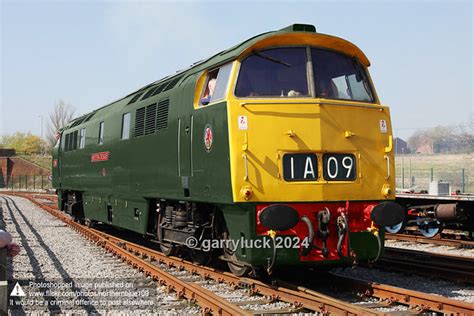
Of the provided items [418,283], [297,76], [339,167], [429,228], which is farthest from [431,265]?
[429,228]

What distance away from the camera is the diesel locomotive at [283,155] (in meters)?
7.27

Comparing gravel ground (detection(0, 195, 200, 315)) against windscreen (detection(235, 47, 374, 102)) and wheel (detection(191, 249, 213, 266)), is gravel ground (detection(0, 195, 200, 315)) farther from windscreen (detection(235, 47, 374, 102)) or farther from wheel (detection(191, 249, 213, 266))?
windscreen (detection(235, 47, 374, 102))

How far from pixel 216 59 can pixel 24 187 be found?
227ft

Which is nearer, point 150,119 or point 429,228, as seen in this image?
point 150,119

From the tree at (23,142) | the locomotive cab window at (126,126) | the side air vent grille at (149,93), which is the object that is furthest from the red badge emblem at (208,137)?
the tree at (23,142)

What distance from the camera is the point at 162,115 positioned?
10.0m

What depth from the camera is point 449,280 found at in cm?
882

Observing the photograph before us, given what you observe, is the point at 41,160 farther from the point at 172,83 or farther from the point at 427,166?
the point at 172,83

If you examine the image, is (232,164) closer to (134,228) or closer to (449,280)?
(449,280)

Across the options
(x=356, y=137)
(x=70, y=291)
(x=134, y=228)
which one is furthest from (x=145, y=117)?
(x=356, y=137)

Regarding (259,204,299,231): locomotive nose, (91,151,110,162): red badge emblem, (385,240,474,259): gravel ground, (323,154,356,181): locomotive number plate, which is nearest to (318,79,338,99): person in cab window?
(323,154,356,181): locomotive number plate

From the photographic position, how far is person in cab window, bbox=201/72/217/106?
8.46 meters

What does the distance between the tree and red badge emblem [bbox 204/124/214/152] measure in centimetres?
10214

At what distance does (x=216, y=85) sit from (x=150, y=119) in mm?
2766
